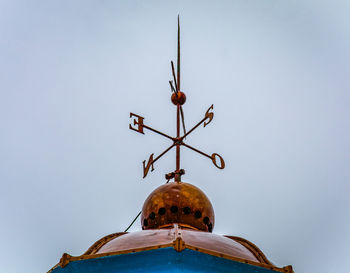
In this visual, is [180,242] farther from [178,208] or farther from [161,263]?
[178,208]

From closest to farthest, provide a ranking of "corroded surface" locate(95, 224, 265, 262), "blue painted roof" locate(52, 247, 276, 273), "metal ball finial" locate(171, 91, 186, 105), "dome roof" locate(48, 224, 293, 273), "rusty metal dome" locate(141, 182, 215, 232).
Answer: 1. "blue painted roof" locate(52, 247, 276, 273)
2. "dome roof" locate(48, 224, 293, 273)
3. "corroded surface" locate(95, 224, 265, 262)
4. "rusty metal dome" locate(141, 182, 215, 232)
5. "metal ball finial" locate(171, 91, 186, 105)

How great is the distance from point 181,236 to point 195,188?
3026 millimetres

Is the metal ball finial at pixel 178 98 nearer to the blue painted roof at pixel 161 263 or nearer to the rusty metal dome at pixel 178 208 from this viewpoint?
the rusty metal dome at pixel 178 208

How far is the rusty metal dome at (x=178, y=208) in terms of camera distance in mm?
10812

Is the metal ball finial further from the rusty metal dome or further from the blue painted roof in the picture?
the blue painted roof

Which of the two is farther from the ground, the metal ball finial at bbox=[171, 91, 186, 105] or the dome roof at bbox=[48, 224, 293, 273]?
the metal ball finial at bbox=[171, 91, 186, 105]

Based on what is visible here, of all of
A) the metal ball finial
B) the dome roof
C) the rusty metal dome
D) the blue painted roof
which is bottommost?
the blue painted roof

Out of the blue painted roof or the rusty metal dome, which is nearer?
the blue painted roof

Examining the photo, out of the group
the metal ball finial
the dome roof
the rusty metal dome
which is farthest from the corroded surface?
the metal ball finial

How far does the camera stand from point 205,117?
39.3 ft

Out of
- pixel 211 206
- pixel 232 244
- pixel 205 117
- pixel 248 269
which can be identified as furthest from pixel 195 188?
pixel 248 269

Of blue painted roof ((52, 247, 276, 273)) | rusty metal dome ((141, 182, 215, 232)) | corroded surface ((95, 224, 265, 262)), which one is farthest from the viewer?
rusty metal dome ((141, 182, 215, 232))

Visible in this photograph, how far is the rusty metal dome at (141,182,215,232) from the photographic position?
35.5 ft

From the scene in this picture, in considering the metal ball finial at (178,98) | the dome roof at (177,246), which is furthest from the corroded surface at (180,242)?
the metal ball finial at (178,98)
